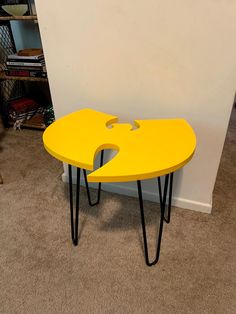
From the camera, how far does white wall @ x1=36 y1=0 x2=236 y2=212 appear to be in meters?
0.88

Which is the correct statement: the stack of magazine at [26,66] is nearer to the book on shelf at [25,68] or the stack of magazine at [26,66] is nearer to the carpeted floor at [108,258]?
the book on shelf at [25,68]

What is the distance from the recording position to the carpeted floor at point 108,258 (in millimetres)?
911

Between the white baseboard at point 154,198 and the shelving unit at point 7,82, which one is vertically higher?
the shelving unit at point 7,82

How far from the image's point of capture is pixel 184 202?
129 centimetres

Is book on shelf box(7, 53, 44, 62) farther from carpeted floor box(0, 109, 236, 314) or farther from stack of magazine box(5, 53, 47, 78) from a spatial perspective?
carpeted floor box(0, 109, 236, 314)

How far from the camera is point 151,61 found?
0.99 m

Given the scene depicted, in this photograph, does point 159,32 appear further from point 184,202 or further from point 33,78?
point 33,78

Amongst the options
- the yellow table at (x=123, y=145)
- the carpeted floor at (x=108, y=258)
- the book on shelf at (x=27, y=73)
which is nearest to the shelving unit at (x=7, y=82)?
the book on shelf at (x=27, y=73)

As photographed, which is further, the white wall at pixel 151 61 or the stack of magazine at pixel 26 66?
the stack of magazine at pixel 26 66

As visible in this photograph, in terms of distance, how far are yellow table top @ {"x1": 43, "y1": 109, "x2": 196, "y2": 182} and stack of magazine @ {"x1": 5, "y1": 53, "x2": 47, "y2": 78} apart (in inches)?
40.0

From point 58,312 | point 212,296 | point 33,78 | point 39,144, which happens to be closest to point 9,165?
point 39,144

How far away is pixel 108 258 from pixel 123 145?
1.73ft

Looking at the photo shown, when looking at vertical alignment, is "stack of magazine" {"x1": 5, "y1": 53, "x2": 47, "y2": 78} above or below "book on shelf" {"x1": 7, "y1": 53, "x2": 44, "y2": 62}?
below

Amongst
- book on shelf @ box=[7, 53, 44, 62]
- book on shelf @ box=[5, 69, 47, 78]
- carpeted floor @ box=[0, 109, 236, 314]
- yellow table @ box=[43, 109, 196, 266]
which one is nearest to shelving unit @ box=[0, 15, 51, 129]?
book on shelf @ box=[5, 69, 47, 78]
